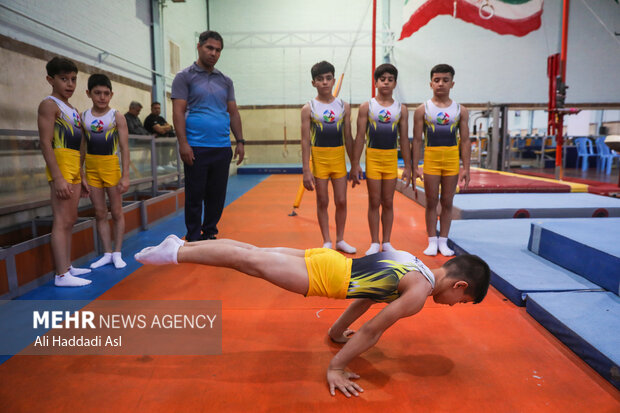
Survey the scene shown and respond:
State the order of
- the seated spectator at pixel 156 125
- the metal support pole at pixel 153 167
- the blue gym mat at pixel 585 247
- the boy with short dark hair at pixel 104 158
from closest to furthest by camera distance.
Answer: the blue gym mat at pixel 585 247 → the boy with short dark hair at pixel 104 158 → the metal support pole at pixel 153 167 → the seated spectator at pixel 156 125

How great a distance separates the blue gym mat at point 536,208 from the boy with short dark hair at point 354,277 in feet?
8.42

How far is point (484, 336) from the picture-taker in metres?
1.89

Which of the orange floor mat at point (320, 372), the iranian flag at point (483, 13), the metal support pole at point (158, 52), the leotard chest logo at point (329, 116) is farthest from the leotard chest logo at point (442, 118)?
the iranian flag at point (483, 13)

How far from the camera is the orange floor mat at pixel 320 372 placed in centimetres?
141

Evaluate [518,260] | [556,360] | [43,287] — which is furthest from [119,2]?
[556,360]

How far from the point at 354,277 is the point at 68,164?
211cm

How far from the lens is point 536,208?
3.95m

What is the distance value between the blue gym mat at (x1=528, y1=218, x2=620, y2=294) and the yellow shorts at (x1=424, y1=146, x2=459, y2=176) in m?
0.75

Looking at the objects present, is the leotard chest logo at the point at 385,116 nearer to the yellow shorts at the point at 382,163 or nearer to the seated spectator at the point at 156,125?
the yellow shorts at the point at 382,163

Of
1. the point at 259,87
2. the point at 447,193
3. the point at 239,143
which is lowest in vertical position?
the point at 447,193

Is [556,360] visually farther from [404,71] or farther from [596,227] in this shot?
[404,71]

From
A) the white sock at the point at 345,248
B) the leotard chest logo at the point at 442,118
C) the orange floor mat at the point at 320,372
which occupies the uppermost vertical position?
the leotard chest logo at the point at 442,118

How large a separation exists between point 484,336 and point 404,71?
11434mm

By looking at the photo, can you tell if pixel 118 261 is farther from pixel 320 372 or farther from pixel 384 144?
pixel 384 144
